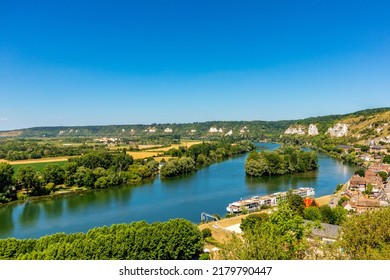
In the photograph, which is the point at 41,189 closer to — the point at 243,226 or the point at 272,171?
the point at 243,226

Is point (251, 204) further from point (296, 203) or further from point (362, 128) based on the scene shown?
point (362, 128)

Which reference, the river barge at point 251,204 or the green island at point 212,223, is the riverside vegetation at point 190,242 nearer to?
the green island at point 212,223

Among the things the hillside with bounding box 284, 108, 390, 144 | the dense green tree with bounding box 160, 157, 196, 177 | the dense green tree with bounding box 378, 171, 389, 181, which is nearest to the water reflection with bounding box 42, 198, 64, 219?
the dense green tree with bounding box 160, 157, 196, 177

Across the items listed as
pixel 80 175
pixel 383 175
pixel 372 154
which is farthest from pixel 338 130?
pixel 80 175

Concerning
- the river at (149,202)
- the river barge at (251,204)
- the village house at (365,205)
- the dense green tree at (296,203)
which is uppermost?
the dense green tree at (296,203)

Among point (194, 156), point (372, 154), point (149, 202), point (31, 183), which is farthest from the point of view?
point (372, 154)

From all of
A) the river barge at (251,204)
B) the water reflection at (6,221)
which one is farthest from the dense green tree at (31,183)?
the river barge at (251,204)

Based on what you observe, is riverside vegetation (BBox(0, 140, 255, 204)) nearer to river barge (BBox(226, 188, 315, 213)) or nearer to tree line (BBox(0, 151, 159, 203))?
tree line (BBox(0, 151, 159, 203))
